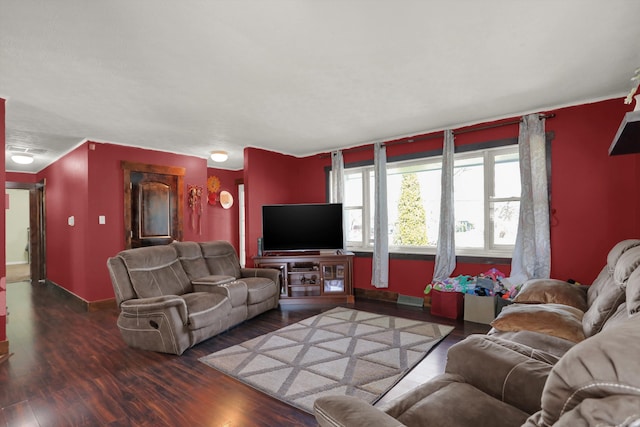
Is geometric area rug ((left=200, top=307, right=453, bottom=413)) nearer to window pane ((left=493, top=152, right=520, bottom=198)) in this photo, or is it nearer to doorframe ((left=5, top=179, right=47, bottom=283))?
window pane ((left=493, top=152, right=520, bottom=198))

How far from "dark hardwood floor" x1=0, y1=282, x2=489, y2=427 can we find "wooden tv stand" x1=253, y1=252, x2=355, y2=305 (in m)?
0.87

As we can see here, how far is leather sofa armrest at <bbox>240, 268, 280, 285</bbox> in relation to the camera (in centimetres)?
449

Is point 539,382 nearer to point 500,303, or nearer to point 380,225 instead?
point 500,303

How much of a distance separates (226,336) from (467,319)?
2.82 m

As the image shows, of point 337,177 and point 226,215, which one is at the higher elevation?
point 337,177

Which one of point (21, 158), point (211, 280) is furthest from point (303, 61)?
point (21, 158)

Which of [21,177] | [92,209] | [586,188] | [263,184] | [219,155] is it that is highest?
[219,155]

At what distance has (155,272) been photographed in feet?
11.7

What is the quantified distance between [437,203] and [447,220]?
0.46 m

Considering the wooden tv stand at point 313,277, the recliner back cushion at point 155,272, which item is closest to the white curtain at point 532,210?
the wooden tv stand at point 313,277

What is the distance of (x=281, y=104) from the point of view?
341 cm

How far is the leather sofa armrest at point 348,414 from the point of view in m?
0.97

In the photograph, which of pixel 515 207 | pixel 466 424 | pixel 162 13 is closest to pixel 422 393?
pixel 466 424

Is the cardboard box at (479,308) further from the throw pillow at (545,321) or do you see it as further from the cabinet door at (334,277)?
the cabinet door at (334,277)
